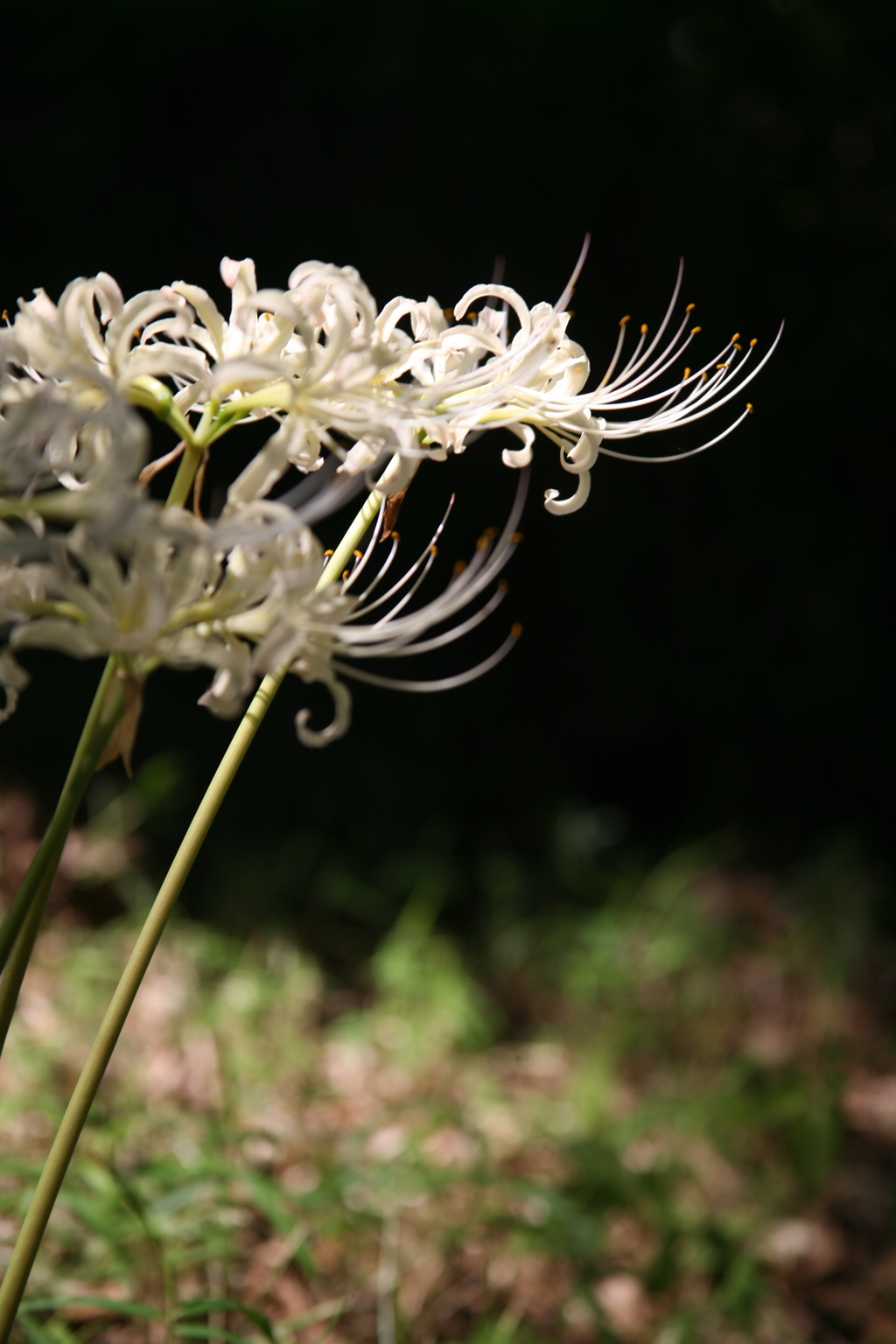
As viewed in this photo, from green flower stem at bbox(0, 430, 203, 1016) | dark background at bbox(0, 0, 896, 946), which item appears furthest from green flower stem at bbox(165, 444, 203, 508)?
dark background at bbox(0, 0, 896, 946)

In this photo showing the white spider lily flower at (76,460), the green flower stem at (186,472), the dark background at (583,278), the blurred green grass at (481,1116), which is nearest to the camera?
the white spider lily flower at (76,460)

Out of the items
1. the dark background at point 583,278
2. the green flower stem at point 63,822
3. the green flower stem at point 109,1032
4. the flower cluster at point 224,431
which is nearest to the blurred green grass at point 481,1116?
the green flower stem at point 109,1032

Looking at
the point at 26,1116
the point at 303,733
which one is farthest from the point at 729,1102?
the point at 303,733

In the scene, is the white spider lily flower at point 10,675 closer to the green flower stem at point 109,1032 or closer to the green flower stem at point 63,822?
the green flower stem at point 63,822

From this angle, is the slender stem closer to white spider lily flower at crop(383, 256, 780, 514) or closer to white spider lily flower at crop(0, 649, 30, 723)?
white spider lily flower at crop(0, 649, 30, 723)

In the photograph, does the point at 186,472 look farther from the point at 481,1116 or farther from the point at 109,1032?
the point at 481,1116
